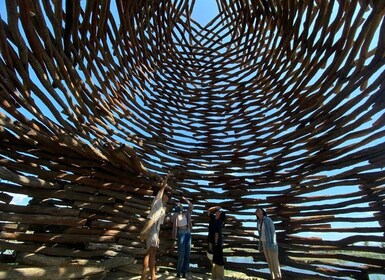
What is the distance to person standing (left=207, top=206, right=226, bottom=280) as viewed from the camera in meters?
3.72

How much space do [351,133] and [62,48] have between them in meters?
3.14

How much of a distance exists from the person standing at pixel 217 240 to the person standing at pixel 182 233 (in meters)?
0.34

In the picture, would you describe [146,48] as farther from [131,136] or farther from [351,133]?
[351,133]

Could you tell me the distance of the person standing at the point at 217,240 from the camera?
3717 mm

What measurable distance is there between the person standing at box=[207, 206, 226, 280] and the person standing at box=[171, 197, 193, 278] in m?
0.34

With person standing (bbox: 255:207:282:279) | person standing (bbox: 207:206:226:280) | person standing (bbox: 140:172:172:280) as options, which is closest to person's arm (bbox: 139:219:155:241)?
person standing (bbox: 140:172:172:280)

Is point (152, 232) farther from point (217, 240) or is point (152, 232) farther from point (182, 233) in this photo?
point (217, 240)

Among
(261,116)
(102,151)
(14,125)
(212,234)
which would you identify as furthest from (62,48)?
(212,234)

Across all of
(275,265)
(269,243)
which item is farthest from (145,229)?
(275,265)

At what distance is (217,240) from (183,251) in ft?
1.71

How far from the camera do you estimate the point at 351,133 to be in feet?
9.42

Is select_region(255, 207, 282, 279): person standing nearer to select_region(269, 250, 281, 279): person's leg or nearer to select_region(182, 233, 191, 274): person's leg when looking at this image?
select_region(269, 250, 281, 279): person's leg

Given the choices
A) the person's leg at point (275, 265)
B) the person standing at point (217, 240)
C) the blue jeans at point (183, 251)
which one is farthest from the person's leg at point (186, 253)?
the person's leg at point (275, 265)

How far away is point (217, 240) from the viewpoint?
152 inches
